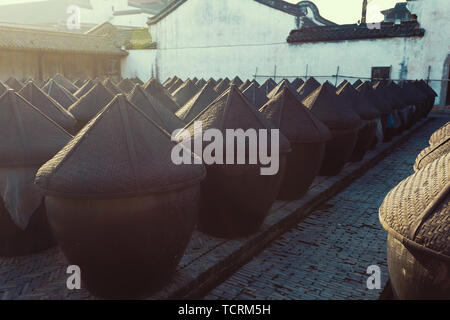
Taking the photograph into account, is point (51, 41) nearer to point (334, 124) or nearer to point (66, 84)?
point (66, 84)

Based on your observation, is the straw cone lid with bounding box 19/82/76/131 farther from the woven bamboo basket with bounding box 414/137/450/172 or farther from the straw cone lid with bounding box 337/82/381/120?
the straw cone lid with bounding box 337/82/381/120

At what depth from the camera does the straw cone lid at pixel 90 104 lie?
6730 millimetres

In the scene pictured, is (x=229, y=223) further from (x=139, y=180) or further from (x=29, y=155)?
(x=29, y=155)

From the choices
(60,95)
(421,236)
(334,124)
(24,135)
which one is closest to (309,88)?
(334,124)

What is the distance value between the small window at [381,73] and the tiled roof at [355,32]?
160 centimetres

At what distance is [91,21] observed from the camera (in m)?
48.0

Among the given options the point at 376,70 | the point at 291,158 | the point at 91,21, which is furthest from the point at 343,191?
the point at 91,21

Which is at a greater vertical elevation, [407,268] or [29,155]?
[29,155]

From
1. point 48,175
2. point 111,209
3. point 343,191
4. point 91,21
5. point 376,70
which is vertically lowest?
point 343,191

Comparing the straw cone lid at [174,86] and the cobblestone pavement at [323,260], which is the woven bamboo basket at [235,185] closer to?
the cobblestone pavement at [323,260]

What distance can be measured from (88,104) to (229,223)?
3.78m

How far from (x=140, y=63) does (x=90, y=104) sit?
24.1 metres

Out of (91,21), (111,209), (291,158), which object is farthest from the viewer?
(91,21)

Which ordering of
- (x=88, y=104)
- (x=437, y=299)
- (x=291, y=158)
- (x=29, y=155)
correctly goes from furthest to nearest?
(x=88, y=104)
(x=291, y=158)
(x=29, y=155)
(x=437, y=299)
